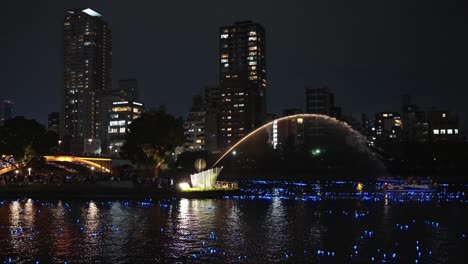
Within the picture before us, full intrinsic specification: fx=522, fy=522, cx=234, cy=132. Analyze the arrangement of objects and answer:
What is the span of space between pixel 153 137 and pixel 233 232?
5709 cm

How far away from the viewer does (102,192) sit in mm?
75312

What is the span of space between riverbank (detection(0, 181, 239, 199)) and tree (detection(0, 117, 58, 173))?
12277 mm

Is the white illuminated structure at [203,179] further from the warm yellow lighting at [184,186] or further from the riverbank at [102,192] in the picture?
the riverbank at [102,192]

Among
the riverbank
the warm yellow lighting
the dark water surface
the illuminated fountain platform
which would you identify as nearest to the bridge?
the riverbank

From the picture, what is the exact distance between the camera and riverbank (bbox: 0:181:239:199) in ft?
237

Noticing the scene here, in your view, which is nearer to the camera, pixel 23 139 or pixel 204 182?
pixel 204 182

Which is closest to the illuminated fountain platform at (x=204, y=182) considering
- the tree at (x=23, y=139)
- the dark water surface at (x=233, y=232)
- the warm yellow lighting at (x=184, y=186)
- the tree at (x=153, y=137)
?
the warm yellow lighting at (x=184, y=186)

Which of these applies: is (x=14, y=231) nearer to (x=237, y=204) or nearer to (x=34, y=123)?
(x=237, y=204)

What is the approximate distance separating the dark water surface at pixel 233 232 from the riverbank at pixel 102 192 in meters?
7.76

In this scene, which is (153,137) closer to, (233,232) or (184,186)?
(184,186)

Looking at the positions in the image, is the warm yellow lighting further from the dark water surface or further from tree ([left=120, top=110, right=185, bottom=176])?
tree ([left=120, top=110, right=185, bottom=176])

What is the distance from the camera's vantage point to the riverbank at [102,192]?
237 ft

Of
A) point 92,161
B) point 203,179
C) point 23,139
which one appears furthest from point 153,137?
point 92,161

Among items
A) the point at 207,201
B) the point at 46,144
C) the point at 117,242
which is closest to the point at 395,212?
the point at 207,201
